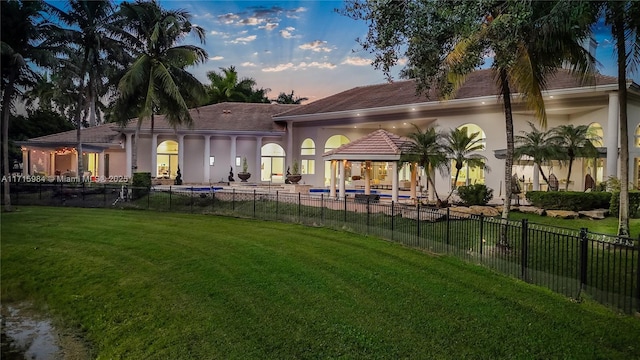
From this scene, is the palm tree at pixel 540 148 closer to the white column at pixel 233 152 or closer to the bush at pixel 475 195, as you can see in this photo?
the bush at pixel 475 195

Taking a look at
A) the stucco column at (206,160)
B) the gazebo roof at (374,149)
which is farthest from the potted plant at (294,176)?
the gazebo roof at (374,149)

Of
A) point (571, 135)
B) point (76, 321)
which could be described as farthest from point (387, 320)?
point (571, 135)

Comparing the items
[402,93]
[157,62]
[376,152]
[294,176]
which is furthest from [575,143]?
[157,62]

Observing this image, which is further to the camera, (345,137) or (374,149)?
(345,137)

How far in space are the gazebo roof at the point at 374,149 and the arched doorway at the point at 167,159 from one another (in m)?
17.9

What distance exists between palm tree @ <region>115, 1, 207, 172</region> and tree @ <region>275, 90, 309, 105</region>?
35.9 metres

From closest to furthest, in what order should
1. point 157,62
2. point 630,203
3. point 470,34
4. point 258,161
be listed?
1. point 470,34
2. point 630,203
3. point 157,62
4. point 258,161

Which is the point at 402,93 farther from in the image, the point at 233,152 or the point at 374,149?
the point at 233,152

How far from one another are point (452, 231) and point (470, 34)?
5041 mm

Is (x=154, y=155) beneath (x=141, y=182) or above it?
above

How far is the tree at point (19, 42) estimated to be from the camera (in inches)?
744

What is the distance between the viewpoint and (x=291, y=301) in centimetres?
823

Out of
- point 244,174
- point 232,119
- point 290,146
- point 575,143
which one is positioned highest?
Answer: point 232,119

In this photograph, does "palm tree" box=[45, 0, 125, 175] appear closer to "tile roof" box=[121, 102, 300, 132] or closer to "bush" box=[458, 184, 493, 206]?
"tile roof" box=[121, 102, 300, 132]
